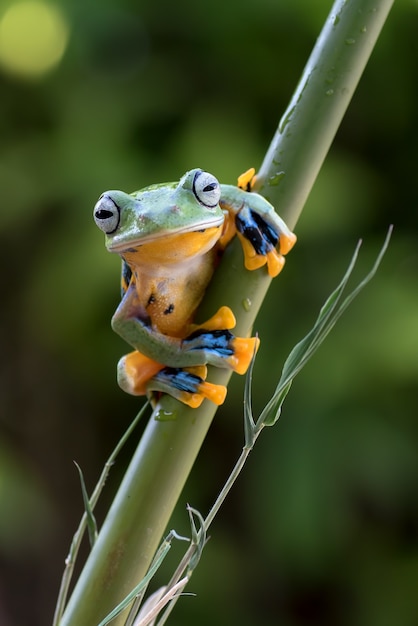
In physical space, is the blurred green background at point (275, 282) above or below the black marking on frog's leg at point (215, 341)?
below

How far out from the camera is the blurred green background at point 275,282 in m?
1.13

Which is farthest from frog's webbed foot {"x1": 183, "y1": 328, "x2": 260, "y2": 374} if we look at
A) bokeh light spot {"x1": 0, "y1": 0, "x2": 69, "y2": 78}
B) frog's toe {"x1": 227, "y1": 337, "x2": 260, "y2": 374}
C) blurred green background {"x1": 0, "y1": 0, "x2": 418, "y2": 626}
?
bokeh light spot {"x1": 0, "y1": 0, "x2": 69, "y2": 78}

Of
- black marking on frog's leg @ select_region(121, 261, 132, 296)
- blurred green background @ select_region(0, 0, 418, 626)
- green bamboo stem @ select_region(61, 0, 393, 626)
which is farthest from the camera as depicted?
blurred green background @ select_region(0, 0, 418, 626)

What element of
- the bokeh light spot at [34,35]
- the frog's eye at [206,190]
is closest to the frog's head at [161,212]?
the frog's eye at [206,190]

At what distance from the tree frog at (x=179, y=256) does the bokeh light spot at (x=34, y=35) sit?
0.91m

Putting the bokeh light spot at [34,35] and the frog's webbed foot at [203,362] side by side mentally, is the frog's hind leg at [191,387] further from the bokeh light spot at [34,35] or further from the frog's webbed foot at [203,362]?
the bokeh light spot at [34,35]

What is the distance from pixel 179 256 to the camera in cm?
39

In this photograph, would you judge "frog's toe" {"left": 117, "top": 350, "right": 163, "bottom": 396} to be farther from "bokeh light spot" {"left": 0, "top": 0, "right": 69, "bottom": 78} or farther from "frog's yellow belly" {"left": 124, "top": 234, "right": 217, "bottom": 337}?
"bokeh light spot" {"left": 0, "top": 0, "right": 69, "bottom": 78}

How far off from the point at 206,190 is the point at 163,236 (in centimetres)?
4

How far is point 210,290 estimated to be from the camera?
36cm

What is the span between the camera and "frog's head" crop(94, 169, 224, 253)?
15.1 inches

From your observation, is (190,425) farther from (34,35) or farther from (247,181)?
(34,35)

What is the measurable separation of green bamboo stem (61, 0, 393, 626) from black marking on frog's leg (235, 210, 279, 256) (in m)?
0.02

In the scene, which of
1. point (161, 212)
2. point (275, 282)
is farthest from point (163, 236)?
point (275, 282)
